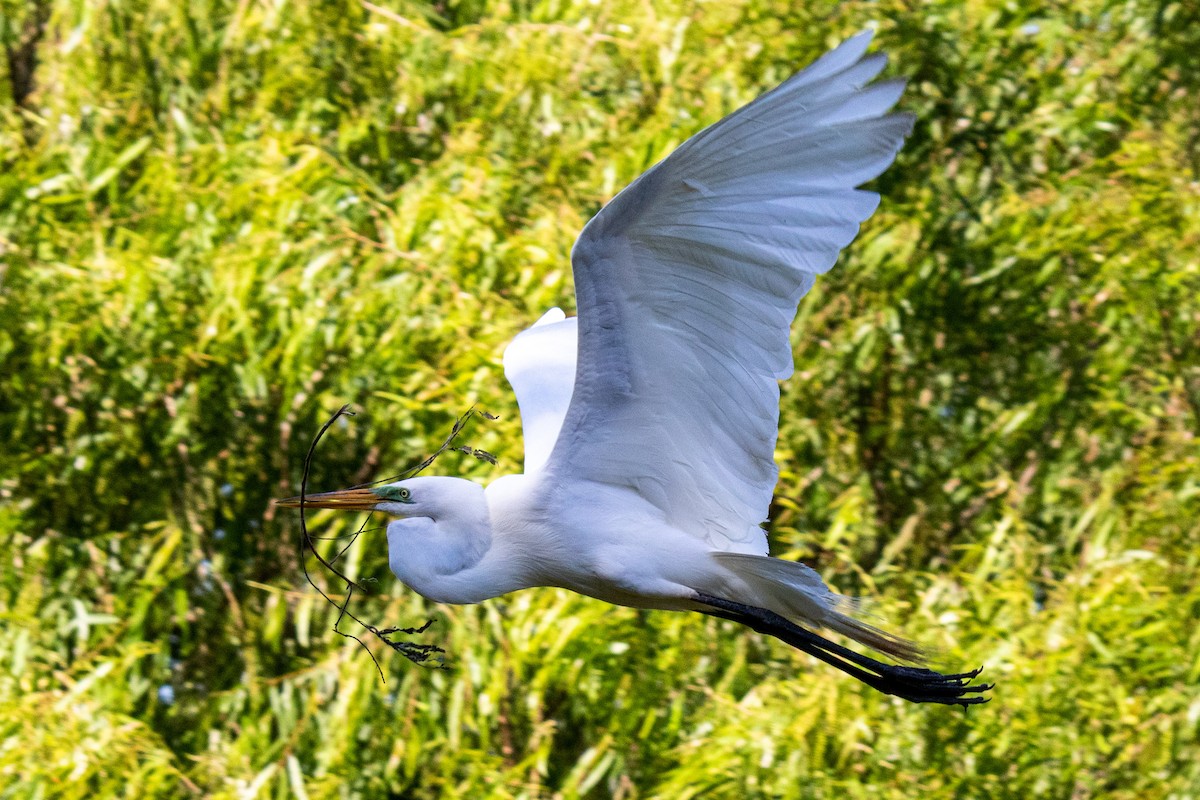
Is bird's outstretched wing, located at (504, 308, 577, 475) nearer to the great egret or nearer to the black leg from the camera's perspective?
the great egret

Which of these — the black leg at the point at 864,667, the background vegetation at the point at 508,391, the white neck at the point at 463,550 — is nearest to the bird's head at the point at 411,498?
the white neck at the point at 463,550

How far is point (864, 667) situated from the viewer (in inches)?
113

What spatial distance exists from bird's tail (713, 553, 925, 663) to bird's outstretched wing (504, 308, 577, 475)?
0.44 meters

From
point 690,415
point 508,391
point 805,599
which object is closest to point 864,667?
point 805,599

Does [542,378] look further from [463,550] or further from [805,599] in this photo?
[805,599]

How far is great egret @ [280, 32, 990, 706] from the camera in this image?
2.41 meters

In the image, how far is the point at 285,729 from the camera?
159 inches

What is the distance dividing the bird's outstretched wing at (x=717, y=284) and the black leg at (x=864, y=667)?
7.8 inches

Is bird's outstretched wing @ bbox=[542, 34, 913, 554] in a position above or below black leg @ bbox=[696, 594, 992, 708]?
above

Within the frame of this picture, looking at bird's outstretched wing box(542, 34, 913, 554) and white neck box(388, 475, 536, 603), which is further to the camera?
white neck box(388, 475, 536, 603)

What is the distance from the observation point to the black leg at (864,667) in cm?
279

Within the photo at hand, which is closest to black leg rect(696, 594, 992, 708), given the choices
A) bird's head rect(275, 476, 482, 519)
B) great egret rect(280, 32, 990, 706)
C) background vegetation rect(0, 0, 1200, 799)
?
great egret rect(280, 32, 990, 706)

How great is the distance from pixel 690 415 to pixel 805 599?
1.10ft

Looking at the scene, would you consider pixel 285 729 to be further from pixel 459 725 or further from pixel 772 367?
pixel 772 367
